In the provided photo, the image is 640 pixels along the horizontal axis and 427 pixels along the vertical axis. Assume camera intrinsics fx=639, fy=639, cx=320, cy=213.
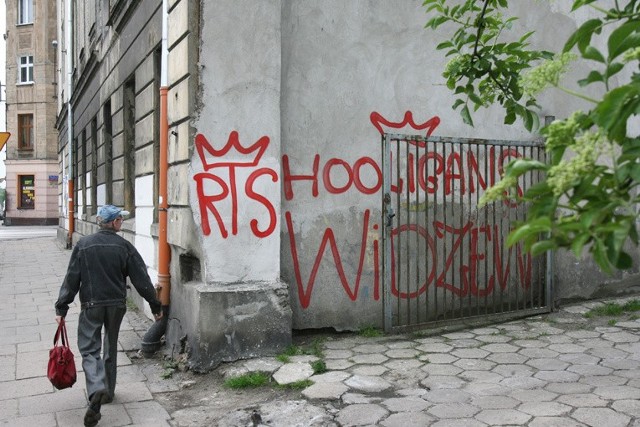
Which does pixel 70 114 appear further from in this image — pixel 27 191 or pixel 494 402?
pixel 27 191

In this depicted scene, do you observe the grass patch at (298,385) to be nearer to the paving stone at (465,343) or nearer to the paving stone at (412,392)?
the paving stone at (412,392)

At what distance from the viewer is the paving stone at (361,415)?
13.7ft

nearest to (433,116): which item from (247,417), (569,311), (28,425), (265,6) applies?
(265,6)

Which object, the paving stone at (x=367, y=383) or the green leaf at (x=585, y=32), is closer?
the green leaf at (x=585, y=32)

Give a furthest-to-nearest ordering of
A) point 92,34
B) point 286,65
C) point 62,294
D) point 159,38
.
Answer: point 92,34
point 159,38
point 286,65
point 62,294

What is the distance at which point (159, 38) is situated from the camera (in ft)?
24.1

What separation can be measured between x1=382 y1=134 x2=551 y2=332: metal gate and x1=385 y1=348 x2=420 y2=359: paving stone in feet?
1.68

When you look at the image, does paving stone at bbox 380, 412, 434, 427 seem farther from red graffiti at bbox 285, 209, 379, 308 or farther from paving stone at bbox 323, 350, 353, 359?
red graffiti at bbox 285, 209, 379, 308

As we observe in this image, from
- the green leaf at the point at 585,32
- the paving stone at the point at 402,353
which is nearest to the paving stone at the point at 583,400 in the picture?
the paving stone at the point at 402,353

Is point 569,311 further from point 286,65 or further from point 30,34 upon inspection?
point 30,34

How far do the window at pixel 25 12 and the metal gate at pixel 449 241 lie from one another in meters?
36.7

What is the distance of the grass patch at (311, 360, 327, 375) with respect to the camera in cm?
523

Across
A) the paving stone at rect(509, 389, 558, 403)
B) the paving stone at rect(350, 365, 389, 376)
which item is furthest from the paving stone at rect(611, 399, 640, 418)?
the paving stone at rect(350, 365, 389, 376)

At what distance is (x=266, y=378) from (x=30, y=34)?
37.3m
